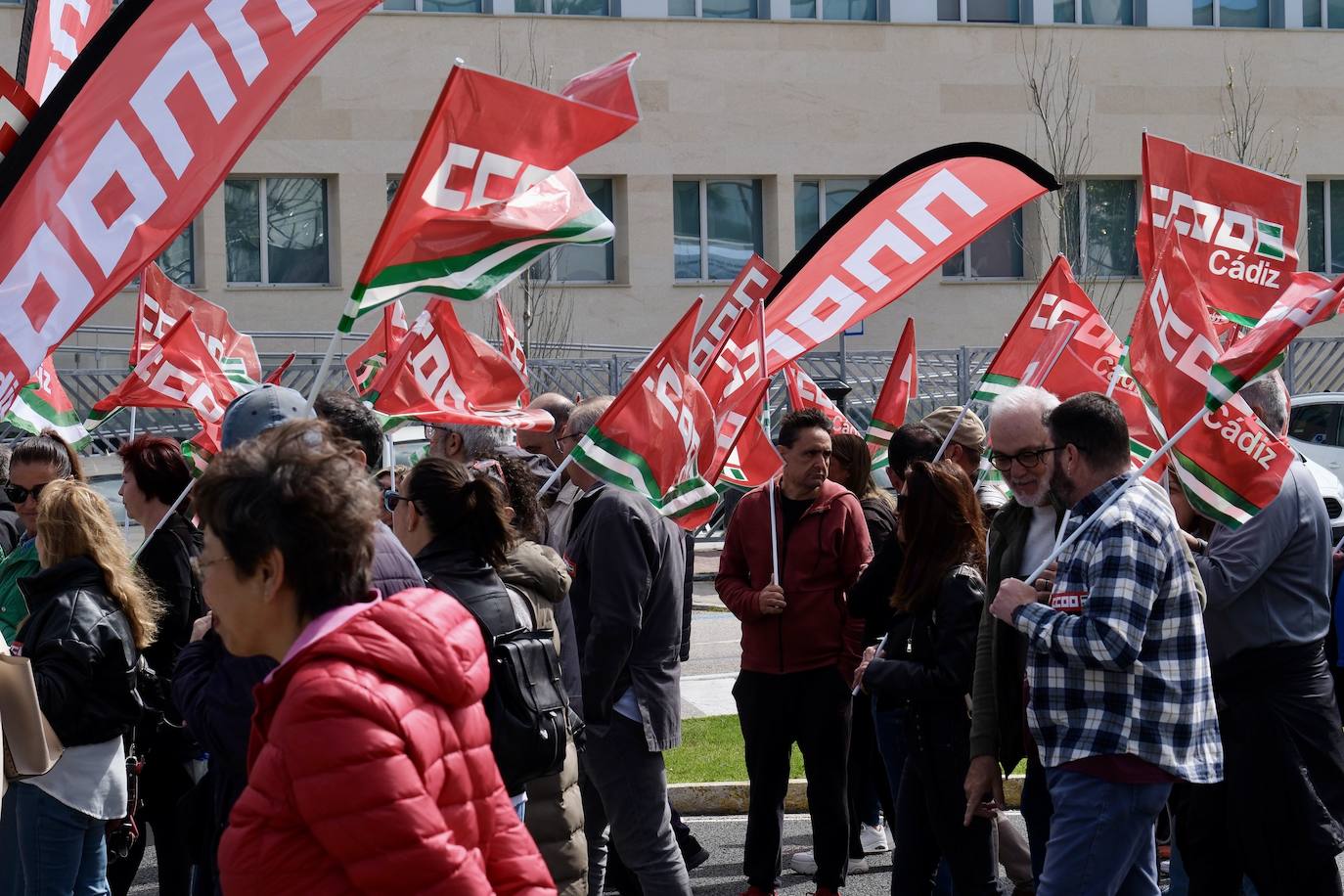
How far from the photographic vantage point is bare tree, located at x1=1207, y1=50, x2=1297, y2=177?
2916 centimetres

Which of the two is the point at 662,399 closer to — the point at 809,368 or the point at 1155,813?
the point at 1155,813

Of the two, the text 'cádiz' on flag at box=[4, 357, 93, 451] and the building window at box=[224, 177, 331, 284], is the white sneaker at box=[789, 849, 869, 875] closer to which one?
the text 'cádiz' on flag at box=[4, 357, 93, 451]

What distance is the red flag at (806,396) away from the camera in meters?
9.23

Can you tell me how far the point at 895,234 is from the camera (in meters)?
8.38

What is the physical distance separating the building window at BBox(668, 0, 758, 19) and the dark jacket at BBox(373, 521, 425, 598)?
989 inches

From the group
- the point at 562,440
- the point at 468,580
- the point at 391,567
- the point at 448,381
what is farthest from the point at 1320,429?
the point at 391,567

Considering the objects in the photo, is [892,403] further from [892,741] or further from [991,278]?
[991,278]

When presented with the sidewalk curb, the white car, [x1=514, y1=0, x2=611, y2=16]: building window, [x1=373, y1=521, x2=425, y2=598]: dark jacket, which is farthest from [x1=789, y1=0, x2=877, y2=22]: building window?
[x1=373, y1=521, x2=425, y2=598]: dark jacket

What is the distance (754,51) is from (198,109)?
24.4m

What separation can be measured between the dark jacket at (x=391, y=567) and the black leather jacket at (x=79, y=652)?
1.53 metres

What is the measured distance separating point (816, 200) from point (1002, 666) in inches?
930

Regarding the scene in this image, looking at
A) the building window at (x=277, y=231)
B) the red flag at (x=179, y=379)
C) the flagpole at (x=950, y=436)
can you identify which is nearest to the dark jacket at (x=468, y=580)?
the flagpole at (x=950, y=436)

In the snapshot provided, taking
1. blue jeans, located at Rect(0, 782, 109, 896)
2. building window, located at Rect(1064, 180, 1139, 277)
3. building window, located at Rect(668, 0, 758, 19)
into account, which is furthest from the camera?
building window, located at Rect(1064, 180, 1139, 277)

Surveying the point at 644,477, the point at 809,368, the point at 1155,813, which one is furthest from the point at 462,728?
the point at 809,368
